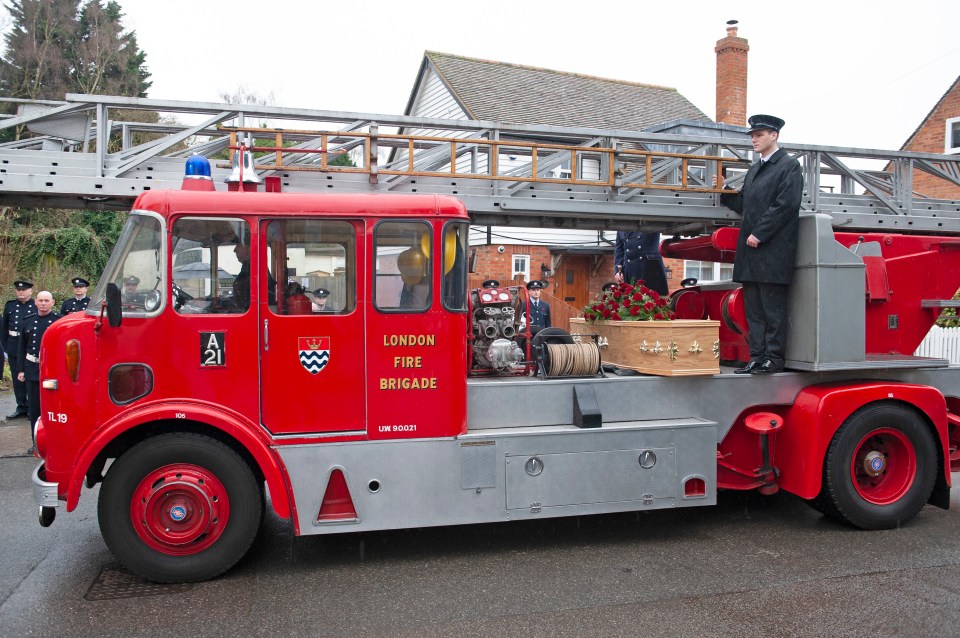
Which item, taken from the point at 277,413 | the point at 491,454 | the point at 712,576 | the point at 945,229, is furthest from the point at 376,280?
the point at 945,229

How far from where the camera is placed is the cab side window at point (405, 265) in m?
5.09

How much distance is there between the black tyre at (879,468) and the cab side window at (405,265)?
350cm

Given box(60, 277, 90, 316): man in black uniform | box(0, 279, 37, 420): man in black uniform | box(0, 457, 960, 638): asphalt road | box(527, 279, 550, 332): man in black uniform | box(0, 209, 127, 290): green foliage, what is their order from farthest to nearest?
box(0, 209, 127, 290): green foliage < box(60, 277, 90, 316): man in black uniform < box(0, 279, 37, 420): man in black uniform < box(527, 279, 550, 332): man in black uniform < box(0, 457, 960, 638): asphalt road

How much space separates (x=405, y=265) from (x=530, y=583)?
2269 mm

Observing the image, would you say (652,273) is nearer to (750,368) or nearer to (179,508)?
(750,368)

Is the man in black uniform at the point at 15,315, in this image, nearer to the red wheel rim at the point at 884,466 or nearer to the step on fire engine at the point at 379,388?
the step on fire engine at the point at 379,388

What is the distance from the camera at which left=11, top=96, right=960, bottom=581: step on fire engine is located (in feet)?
15.7

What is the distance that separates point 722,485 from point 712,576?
126 centimetres

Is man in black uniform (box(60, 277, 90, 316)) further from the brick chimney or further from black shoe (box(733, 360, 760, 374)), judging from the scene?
the brick chimney

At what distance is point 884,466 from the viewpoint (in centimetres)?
607

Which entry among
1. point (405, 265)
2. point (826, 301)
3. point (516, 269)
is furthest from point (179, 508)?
point (516, 269)

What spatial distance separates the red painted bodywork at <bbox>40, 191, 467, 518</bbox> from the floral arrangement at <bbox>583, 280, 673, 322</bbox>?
174 cm

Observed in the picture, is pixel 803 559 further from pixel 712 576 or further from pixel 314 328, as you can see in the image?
pixel 314 328

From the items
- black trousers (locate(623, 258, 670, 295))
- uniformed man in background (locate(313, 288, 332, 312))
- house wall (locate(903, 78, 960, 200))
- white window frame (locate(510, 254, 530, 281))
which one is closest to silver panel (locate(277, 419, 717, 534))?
uniformed man in background (locate(313, 288, 332, 312))
